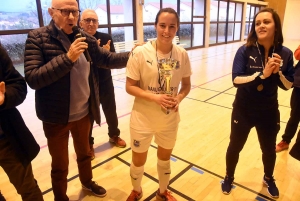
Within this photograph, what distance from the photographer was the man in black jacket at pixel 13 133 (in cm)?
134

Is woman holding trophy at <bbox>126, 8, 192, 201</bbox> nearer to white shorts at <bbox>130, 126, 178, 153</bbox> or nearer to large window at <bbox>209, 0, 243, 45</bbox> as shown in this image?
white shorts at <bbox>130, 126, 178, 153</bbox>

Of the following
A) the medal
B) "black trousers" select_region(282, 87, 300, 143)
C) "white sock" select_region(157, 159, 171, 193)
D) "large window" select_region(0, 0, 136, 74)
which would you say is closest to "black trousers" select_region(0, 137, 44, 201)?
"white sock" select_region(157, 159, 171, 193)

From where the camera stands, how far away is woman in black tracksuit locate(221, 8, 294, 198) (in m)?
1.69

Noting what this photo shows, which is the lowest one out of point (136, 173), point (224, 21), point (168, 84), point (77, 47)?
point (136, 173)

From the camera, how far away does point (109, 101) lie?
9.25 feet

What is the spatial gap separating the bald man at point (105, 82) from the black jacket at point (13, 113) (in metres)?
1.20

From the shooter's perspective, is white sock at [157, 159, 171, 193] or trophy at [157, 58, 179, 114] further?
white sock at [157, 159, 171, 193]

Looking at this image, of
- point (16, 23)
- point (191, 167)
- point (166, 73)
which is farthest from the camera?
point (16, 23)

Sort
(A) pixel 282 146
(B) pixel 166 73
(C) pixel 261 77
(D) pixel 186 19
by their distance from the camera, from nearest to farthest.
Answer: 1. (B) pixel 166 73
2. (C) pixel 261 77
3. (A) pixel 282 146
4. (D) pixel 186 19

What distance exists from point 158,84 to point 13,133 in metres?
0.93

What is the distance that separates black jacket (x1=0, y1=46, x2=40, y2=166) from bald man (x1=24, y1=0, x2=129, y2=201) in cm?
8

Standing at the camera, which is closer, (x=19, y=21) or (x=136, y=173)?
(x=136, y=173)

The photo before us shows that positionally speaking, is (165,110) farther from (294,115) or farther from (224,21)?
(224,21)

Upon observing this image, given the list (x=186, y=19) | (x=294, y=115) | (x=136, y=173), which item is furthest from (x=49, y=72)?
(x=186, y=19)
